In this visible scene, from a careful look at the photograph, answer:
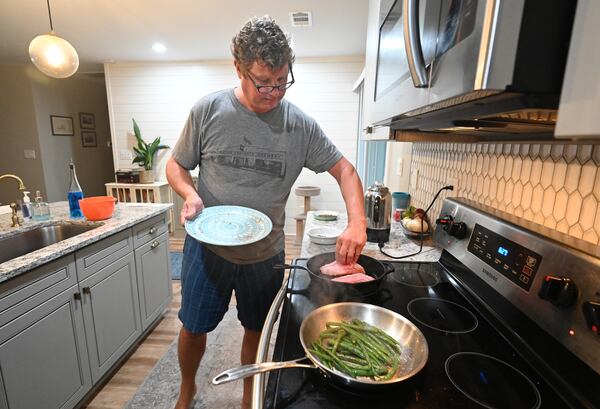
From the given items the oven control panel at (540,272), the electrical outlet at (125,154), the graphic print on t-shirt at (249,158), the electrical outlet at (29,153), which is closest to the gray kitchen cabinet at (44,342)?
the graphic print on t-shirt at (249,158)

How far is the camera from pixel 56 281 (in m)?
1.36

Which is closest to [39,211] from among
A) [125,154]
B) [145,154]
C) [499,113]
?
[499,113]

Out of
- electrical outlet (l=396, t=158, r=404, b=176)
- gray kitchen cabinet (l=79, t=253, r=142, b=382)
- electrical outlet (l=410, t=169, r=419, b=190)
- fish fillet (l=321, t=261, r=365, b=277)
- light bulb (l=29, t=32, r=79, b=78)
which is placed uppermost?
light bulb (l=29, t=32, r=79, b=78)

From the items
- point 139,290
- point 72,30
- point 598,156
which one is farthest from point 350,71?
point 598,156

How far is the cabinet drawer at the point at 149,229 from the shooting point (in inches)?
76.8

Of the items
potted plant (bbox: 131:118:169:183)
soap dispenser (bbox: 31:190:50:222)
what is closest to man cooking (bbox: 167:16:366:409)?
soap dispenser (bbox: 31:190:50:222)

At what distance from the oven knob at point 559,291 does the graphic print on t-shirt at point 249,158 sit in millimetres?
927

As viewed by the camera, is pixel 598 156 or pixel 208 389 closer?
pixel 598 156

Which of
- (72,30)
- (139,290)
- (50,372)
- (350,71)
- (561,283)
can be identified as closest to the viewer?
(561,283)

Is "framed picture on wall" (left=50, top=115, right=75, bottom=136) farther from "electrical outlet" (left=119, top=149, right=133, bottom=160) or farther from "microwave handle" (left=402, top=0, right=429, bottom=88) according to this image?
"microwave handle" (left=402, top=0, right=429, bottom=88)

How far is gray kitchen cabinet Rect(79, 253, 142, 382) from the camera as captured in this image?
5.17ft

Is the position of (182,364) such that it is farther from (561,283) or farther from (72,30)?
(72,30)

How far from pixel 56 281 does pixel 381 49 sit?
1655mm

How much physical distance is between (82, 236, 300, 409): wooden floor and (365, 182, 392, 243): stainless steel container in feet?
5.11
